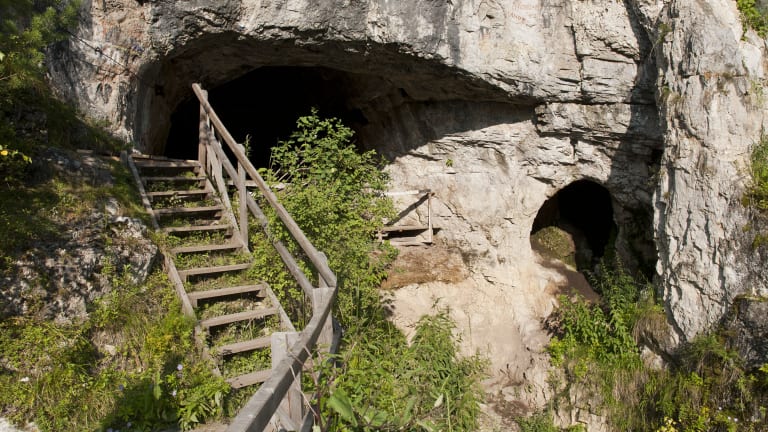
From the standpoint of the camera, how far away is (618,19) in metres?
7.79

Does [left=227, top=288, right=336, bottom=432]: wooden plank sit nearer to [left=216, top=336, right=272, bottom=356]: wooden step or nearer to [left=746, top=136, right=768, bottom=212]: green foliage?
[left=216, top=336, right=272, bottom=356]: wooden step

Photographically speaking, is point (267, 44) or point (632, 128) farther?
point (632, 128)

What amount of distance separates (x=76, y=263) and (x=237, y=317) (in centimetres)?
152

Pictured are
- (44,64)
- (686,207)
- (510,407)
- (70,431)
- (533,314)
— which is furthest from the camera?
(533,314)

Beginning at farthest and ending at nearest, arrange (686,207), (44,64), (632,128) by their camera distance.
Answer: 1. (632,128)
2. (686,207)
3. (44,64)

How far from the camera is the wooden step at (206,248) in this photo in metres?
5.02

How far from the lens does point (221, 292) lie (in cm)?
458

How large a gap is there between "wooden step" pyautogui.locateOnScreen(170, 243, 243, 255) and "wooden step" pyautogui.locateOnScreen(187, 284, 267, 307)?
1.94ft

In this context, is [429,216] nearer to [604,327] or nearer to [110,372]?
[604,327]

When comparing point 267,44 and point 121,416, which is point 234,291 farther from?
point 267,44

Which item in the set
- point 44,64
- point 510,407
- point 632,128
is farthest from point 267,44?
point 510,407

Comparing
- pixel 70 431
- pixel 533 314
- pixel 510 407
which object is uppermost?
pixel 70 431

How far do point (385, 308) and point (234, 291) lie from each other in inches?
119

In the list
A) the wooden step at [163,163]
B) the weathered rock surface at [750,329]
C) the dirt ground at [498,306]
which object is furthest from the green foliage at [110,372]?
the weathered rock surface at [750,329]
